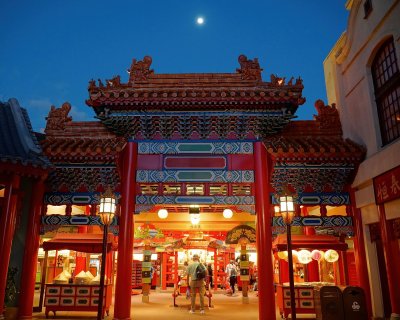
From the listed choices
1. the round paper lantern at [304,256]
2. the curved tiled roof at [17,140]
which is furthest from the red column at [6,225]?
the round paper lantern at [304,256]

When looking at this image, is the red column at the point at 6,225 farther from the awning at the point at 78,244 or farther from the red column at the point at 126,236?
the red column at the point at 126,236

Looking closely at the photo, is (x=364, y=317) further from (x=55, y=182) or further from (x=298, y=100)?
(x=55, y=182)

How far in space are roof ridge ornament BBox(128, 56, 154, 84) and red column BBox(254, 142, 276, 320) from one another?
15.3 feet

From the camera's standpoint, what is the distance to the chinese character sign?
9.30 metres

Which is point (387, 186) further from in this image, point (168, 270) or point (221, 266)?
point (168, 270)

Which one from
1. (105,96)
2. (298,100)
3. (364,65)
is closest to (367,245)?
(298,100)

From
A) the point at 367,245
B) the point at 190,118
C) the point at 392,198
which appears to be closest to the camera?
the point at 392,198

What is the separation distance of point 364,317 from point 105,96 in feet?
32.0

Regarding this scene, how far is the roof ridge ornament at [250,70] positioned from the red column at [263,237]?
103 inches

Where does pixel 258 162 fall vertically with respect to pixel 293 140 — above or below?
below

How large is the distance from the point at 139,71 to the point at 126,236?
5822 mm

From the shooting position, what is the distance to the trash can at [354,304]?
9.98 meters

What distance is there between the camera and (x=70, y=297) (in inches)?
460

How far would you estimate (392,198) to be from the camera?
9.47m
